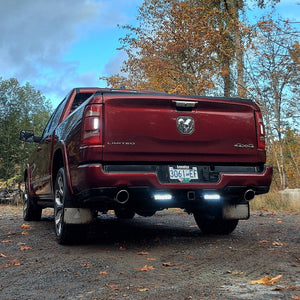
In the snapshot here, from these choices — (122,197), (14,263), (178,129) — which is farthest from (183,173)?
(14,263)

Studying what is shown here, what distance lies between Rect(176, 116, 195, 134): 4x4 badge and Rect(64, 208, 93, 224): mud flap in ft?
4.72

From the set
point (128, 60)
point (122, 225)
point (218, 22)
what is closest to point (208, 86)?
point (218, 22)

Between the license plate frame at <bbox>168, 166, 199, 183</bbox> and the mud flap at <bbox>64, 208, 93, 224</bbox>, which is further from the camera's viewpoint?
the mud flap at <bbox>64, 208, 93, 224</bbox>

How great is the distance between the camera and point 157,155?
4.48 m

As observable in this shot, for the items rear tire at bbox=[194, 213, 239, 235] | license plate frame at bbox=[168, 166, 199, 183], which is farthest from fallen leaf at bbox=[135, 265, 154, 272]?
rear tire at bbox=[194, 213, 239, 235]

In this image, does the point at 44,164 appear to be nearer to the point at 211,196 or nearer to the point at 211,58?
the point at 211,196

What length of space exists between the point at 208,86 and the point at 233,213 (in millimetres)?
16522

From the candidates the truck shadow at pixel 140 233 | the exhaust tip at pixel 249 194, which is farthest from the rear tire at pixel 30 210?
the exhaust tip at pixel 249 194

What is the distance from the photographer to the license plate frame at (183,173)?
4.54 m

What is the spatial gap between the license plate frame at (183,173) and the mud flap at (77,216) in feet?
3.59

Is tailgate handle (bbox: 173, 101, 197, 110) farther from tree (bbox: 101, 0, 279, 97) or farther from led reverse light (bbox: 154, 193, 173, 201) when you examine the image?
tree (bbox: 101, 0, 279, 97)

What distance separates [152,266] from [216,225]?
7.71 ft

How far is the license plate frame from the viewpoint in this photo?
4539 millimetres

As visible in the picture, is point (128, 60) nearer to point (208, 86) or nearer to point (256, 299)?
point (208, 86)
